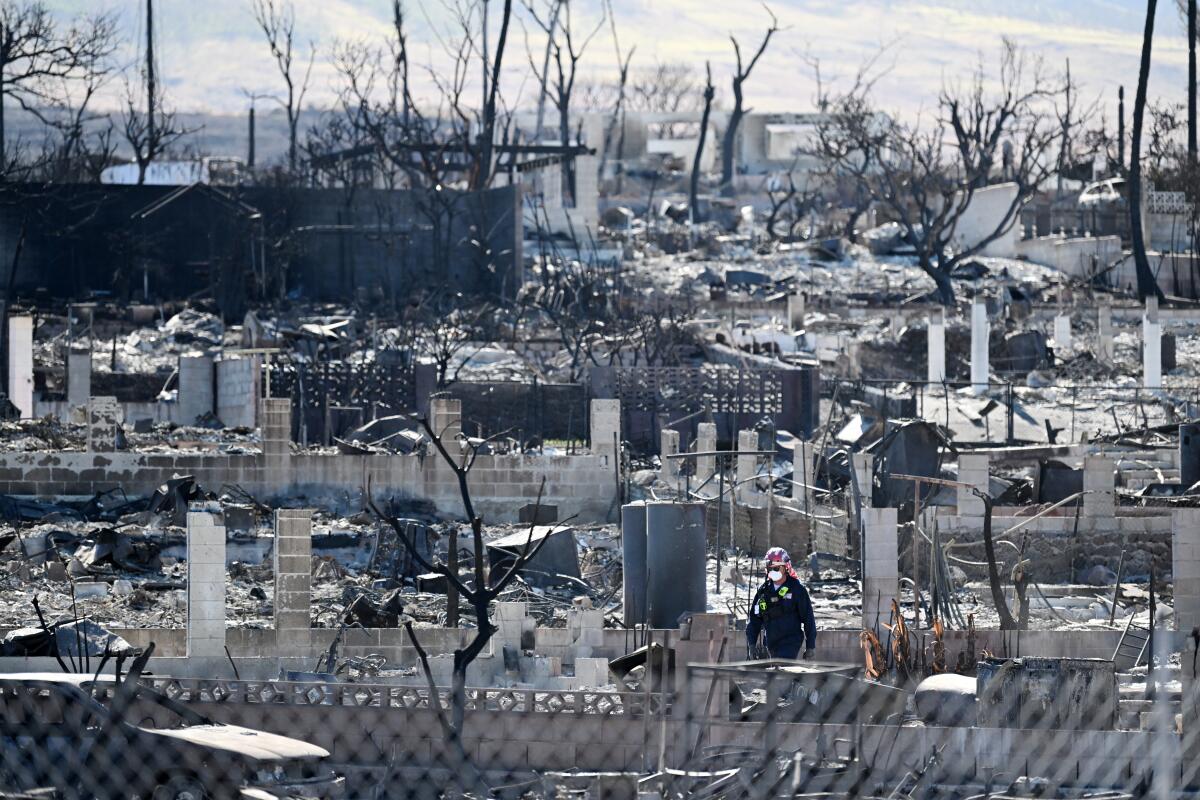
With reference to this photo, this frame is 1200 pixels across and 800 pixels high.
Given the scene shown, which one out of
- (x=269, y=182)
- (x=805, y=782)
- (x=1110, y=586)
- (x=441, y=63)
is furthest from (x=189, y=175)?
(x=441, y=63)

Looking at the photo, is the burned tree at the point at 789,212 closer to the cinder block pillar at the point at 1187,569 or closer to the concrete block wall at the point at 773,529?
the concrete block wall at the point at 773,529

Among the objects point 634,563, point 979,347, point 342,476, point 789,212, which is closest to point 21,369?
point 342,476

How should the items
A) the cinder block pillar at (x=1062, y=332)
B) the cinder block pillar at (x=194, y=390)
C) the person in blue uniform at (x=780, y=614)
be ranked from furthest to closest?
1. the cinder block pillar at (x=1062, y=332)
2. the cinder block pillar at (x=194, y=390)
3. the person in blue uniform at (x=780, y=614)

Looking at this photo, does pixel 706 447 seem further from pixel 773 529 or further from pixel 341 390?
pixel 341 390

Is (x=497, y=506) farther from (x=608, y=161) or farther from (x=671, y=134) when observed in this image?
(x=671, y=134)

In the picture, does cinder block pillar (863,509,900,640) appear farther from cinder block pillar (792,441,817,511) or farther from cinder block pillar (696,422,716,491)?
cinder block pillar (696,422,716,491)

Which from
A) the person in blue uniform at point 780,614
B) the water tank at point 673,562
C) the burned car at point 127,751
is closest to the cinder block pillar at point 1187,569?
the water tank at point 673,562
